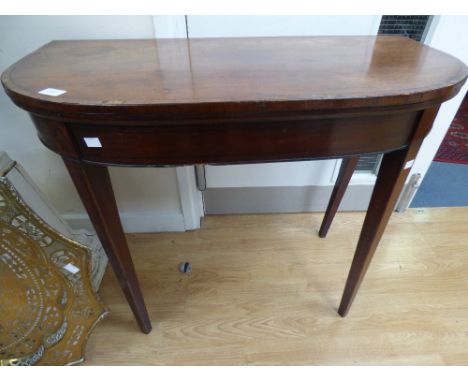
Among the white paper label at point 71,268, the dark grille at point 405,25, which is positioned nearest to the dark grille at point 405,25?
the dark grille at point 405,25

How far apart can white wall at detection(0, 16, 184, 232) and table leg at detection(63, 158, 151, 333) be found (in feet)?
1.36

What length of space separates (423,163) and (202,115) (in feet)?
3.58

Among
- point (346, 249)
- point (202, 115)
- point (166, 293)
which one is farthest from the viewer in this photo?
point (346, 249)

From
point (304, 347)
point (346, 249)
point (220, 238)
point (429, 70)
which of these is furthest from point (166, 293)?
point (429, 70)

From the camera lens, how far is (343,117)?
48 centimetres

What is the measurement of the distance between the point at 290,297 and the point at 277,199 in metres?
0.42

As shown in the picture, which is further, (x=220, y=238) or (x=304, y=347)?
(x=220, y=238)

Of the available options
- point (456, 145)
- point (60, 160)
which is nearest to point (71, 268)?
point (60, 160)

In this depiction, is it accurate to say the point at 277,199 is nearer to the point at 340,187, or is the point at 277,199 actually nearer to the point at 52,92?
the point at 340,187

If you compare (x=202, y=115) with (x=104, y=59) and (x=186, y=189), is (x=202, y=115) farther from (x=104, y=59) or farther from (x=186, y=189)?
(x=186, y=189)

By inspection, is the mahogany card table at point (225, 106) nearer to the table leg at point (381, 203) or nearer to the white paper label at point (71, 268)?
the table leg at point (381, 203)

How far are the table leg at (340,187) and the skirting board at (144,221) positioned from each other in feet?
1.84

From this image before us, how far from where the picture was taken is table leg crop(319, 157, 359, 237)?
0.99 m

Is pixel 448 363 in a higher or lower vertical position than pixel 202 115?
lower
